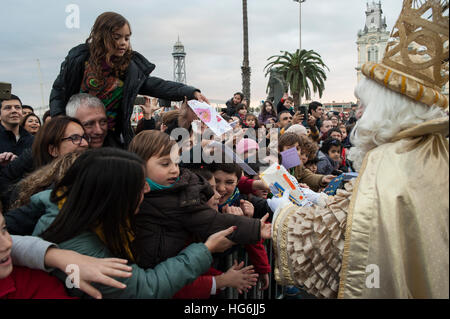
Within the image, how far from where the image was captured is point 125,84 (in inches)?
105

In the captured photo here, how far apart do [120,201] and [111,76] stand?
59.3 inches

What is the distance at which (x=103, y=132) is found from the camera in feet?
8.71

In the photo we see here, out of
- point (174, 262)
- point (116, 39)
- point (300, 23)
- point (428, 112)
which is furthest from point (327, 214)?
point (300, 23)

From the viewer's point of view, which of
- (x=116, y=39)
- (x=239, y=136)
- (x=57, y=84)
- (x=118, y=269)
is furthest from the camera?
(x=239, y=136)

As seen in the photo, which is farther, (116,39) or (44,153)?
(116,39)

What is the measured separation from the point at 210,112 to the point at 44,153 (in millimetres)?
1163

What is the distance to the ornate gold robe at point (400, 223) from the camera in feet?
4.66

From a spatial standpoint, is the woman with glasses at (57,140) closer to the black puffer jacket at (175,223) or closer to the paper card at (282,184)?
the black puffer jacket at (175,223)

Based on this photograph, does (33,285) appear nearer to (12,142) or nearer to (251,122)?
(12,142)

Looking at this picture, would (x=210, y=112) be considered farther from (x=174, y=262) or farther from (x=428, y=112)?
(x=428, y=112)

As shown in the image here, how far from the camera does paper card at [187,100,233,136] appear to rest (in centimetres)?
252

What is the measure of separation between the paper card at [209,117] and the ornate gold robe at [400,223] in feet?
3.75

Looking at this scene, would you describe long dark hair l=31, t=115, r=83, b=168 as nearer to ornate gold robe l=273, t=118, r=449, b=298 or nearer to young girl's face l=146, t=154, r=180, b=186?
young girl's face l=146, t=154, r=180, b=186

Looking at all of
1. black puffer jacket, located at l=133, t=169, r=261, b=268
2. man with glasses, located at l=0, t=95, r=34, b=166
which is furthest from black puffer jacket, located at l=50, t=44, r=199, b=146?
man with glasses, located at l=0, t=95, r=34, b=166
